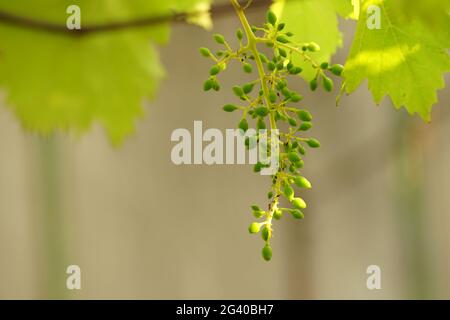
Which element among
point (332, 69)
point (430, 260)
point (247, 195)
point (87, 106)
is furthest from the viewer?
point (430, 260)

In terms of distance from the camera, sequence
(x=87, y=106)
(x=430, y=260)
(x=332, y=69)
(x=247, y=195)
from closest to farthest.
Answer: (x=332, y=69)
(x=87, y=106)
(x=247, y=195)
(x=430, y=260)

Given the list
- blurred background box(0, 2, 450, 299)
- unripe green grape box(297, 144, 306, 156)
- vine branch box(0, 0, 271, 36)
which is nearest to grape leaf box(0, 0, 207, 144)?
vine branch box(0, 0, 271, 36)

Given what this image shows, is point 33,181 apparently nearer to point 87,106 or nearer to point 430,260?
point 430,260

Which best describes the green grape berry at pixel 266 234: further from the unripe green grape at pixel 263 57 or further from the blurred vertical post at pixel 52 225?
the blurred vertical post at pixel 52 225

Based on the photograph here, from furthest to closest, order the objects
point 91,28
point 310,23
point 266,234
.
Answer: point 91,28
point 310,23
point 266,234

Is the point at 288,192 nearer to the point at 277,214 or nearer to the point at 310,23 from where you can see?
the point at 277,214

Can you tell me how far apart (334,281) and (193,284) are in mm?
703

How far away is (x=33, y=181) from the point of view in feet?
11.1

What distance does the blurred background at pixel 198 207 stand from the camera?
3270 mm

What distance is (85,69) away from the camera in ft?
2.70

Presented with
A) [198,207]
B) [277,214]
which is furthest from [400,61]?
[198,207]

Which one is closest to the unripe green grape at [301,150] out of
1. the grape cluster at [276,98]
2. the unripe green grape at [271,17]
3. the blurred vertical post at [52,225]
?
the grape cluster at [276,98]

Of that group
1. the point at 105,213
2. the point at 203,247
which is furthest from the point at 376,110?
the point at 105,213

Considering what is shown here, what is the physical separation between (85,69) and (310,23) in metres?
0.31
